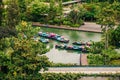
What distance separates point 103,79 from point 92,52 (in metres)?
7.62

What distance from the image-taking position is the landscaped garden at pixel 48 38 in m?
33.1

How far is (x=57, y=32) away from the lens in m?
56.3

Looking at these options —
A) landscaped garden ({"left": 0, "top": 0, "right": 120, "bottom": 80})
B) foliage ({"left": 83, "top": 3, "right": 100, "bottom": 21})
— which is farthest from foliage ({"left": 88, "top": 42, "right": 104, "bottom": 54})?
foliage ({"left": 83, "top": 3, "right": 100, "bottom": 21})

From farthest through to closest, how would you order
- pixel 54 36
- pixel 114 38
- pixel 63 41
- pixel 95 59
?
pixel 54 36
pixel 63 41
pixel 114 38
pixel 95 59

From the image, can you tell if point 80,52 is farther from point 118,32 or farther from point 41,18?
point 41,18

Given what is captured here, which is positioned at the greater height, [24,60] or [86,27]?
[24,60]

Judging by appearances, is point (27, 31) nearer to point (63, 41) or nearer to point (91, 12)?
point (63, 41)

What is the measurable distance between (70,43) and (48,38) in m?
3.36

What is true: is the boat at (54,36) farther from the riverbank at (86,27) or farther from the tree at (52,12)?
the tree at (52,12)

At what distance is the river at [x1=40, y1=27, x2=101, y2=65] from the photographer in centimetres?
4622

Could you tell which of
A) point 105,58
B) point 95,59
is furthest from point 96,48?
point 105,58

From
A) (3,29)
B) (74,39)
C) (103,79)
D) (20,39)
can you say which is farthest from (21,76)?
(74,39)

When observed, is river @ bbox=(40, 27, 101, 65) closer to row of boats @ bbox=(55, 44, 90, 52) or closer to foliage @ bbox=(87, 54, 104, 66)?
row of boats @ bbox=(55, 44, 90, 52)

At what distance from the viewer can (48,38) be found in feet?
175
